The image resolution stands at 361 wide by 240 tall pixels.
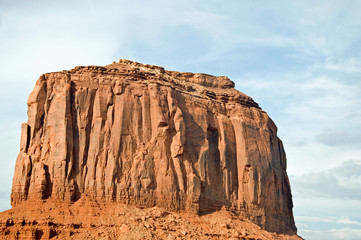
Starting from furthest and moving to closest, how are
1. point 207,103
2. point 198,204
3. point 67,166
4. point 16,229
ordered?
point 207,103, point 198,204, point 67,166, point 16,229

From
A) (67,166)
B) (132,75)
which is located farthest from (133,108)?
(67,166)

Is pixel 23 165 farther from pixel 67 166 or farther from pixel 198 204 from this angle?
pixel 198 204

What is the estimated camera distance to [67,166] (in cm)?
5422

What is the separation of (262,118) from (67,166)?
22.9 meters

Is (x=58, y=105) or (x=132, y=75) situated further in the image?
(x=132, y=75)

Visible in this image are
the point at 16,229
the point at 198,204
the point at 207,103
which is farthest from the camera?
the point at 207,103

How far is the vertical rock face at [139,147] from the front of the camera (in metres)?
54.4

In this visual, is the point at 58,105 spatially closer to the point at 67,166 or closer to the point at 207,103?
the point at 67,166

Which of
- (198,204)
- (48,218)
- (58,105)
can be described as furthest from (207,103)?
(48,218)

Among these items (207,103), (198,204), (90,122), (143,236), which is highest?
(207,103)

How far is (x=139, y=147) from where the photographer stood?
57.1m

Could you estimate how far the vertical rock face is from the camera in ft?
178

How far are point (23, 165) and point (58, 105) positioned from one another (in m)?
5.57

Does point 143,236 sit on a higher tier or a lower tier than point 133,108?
lower
